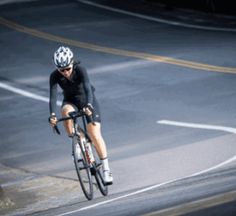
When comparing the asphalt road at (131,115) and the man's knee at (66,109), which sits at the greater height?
the man's knee at (66,109)

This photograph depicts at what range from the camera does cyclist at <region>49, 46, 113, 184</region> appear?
12.8m

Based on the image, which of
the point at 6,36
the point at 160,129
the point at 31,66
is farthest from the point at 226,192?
the point at 6,36

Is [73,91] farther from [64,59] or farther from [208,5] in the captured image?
[208,5]

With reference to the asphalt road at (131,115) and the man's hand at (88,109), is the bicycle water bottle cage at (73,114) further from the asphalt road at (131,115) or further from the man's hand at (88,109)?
the asphalt road at (131,115)

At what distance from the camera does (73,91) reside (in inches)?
516

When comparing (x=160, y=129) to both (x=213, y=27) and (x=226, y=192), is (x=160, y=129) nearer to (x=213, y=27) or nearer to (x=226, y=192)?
(x=226, y=192)

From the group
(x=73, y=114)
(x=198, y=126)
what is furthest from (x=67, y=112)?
(x=198, y=126)

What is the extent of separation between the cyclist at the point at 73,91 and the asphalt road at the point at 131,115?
0.93 metres

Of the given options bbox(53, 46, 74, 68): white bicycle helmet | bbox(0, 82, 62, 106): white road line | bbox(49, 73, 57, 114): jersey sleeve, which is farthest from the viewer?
bbox(0, 82, 62, 106): white road line

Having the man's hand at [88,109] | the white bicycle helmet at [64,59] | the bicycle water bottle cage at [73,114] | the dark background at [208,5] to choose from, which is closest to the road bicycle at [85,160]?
the bicycle water bottle cage at [73,114]

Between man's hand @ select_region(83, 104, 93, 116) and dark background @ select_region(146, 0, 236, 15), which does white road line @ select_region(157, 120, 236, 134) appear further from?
dark background @ select_region(146, 0, 236, 15)

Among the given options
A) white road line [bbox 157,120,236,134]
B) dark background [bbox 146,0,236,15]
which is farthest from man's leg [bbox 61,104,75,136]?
dark background [bbox 146,0,236,15]

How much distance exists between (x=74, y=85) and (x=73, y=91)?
10 centimetres

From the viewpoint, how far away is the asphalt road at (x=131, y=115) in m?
12.6
